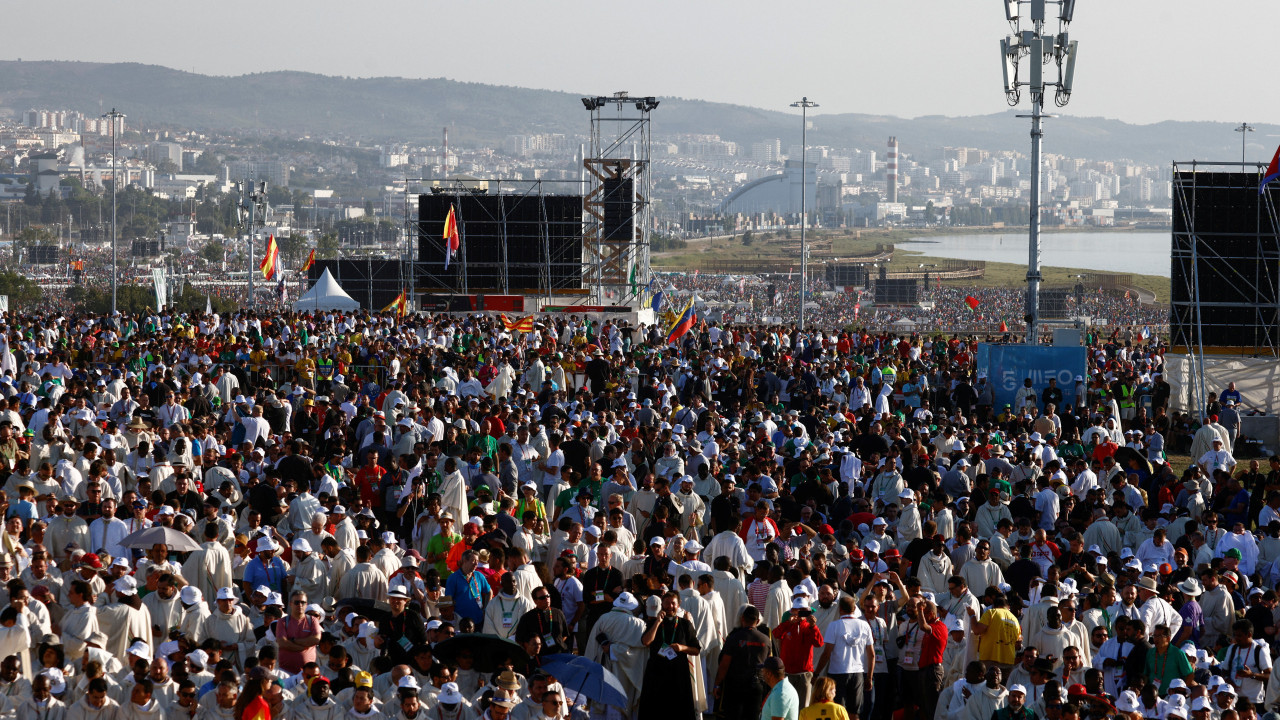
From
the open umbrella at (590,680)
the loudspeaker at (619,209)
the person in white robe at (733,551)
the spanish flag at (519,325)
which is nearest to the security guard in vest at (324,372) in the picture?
the spanish flag at (519,325)

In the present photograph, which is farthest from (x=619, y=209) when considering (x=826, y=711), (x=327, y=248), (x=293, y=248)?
(x=327, y=248)

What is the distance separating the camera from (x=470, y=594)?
10.2m

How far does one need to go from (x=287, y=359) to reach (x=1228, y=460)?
42.8 ft

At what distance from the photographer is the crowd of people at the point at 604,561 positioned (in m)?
8.65

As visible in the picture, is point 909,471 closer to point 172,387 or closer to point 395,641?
point 395,641

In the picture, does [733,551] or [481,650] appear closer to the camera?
[481,650]

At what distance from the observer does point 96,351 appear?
22344 mm

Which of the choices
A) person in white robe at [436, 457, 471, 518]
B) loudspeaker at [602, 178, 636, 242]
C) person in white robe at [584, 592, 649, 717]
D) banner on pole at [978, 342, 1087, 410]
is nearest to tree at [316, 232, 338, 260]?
loudspeaker at [602, 178, 636, 242]

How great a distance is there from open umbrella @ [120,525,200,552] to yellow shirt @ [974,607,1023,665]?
18.1 ft

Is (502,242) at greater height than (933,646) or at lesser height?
greater

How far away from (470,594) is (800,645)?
2.29 m

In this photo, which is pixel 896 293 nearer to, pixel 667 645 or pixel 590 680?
pixel 667 645

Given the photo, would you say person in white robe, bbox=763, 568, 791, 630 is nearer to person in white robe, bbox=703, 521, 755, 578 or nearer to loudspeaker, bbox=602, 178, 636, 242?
person in white robe, bbox=703, 521, 755, 578

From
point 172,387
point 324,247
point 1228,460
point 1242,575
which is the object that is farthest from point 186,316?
point 324,247
